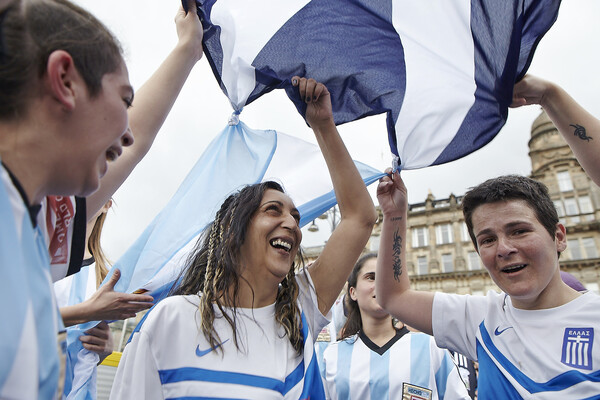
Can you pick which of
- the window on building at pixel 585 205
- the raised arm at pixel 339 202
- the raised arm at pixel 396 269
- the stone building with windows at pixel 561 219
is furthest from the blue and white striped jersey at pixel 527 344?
the window on building at pixel 585 205

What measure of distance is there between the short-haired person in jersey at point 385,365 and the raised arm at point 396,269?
0.91 metres

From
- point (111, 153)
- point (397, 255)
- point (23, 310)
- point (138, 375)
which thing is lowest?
point (138, 375)

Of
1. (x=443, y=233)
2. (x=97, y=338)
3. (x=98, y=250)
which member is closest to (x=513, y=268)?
(x=97, y=338)

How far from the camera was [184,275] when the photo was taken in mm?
2326

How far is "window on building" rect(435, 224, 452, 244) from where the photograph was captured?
3159cm

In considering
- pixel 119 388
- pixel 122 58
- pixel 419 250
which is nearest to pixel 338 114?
pixel 122 58

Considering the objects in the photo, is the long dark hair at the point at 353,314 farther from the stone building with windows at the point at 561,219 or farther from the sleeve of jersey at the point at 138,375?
the stone building with windows at the point at 561,219

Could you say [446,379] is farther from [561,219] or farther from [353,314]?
[561,219]

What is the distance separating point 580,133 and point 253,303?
1.76 metres

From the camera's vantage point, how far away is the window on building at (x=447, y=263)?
3059cm

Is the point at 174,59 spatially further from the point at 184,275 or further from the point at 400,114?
the point at 400,114

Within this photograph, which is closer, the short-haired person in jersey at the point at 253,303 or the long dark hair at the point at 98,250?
the short-haired person in jersey at the point at 253,303

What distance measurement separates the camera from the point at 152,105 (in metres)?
1.82

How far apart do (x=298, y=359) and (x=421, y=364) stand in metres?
1.68
